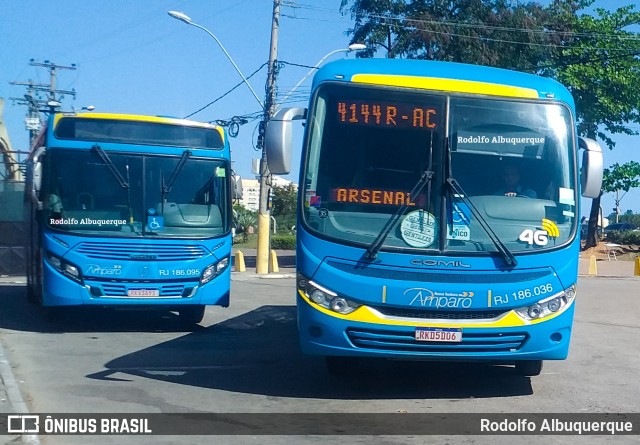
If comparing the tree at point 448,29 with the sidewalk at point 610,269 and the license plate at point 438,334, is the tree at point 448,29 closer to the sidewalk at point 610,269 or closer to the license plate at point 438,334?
the sidewalk at point 610,269

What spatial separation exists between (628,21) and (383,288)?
107ft

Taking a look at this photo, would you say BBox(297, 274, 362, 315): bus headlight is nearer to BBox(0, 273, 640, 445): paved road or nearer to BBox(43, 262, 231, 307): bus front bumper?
BBox(0, 273, 640, 445): paved road

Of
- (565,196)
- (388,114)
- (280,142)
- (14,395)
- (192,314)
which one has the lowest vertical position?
(192,314)

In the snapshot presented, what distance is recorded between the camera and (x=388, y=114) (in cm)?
795

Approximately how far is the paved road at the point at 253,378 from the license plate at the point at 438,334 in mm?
674

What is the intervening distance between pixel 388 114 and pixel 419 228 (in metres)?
1.13

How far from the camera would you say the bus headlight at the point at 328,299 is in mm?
7574

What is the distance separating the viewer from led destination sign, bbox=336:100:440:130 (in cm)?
794

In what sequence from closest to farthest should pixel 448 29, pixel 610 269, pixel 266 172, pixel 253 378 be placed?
pixel 253 378, pixel 266 172, pixel 448 29, pixel 610 269

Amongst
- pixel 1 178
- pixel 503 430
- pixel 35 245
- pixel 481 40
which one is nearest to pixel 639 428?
pixel 503 430

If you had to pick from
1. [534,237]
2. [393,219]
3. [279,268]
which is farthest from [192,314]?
[279,268]

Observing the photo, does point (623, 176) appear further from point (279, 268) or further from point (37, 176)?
point (37, 176)

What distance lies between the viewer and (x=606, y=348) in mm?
11953

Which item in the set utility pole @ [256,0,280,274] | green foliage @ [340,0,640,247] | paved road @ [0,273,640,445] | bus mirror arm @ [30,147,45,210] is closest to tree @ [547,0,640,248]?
green foliage @ [340,0,640,247]
